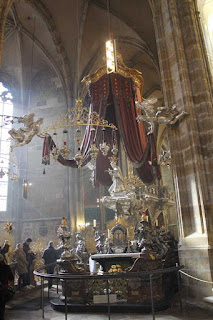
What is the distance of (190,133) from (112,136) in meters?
3.15

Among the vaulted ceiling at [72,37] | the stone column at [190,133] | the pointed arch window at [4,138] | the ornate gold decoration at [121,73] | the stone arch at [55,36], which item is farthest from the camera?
the pointed arch window at [4,138]

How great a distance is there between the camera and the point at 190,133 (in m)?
6.31

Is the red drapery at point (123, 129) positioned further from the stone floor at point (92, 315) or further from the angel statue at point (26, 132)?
the stone floor at point (92, 315)

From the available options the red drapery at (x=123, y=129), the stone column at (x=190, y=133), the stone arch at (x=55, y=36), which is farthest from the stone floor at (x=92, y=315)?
the stone arch at (x=55, y=36)

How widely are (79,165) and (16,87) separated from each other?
1115 centimetres

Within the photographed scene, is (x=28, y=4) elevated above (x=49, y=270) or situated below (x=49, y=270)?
above

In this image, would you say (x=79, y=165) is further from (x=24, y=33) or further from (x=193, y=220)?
(x=24, y=33)

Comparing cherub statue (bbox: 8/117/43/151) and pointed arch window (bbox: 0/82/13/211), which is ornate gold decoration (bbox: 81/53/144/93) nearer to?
cherub statue (bbox: 8/117/43/151)

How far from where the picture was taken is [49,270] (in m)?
8.16

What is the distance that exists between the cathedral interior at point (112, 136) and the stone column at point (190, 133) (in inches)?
1.0

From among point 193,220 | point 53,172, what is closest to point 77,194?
point 53,172

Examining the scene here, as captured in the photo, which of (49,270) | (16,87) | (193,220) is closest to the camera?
(193,220)

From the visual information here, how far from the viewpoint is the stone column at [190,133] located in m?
5.69

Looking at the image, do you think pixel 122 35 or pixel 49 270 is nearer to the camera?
pixel 49 270
